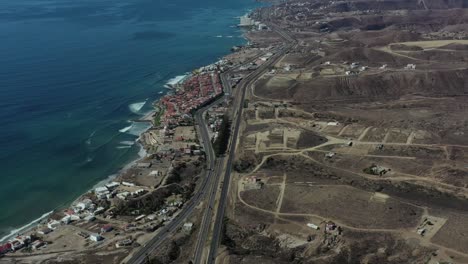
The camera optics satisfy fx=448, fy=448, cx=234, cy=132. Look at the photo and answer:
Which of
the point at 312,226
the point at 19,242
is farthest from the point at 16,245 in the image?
the point at 312,226

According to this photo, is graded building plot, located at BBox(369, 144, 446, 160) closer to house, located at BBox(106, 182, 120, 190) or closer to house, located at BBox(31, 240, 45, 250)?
house, located at BBox(106, 182, 120, 190)

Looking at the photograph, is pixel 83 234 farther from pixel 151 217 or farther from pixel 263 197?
pixel 263 197

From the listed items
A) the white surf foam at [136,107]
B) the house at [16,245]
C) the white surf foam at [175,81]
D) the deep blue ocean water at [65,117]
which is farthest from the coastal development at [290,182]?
the white surf foam at [175,81]

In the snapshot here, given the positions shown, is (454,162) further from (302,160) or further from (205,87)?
(205,87)

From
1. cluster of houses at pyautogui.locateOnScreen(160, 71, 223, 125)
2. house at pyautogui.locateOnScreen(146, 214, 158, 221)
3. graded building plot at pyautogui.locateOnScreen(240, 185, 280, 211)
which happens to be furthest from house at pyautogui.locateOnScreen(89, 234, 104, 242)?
cluster of houses at pyautogui.locateOnScreen(160, 71, 223, 125)

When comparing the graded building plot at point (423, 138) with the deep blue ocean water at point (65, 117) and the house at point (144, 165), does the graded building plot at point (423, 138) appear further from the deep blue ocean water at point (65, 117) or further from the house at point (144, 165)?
the deep blue ocean water at point (65, 117)

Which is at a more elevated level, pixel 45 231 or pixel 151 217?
pixel 151 217

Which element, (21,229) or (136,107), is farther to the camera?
(136,107)
